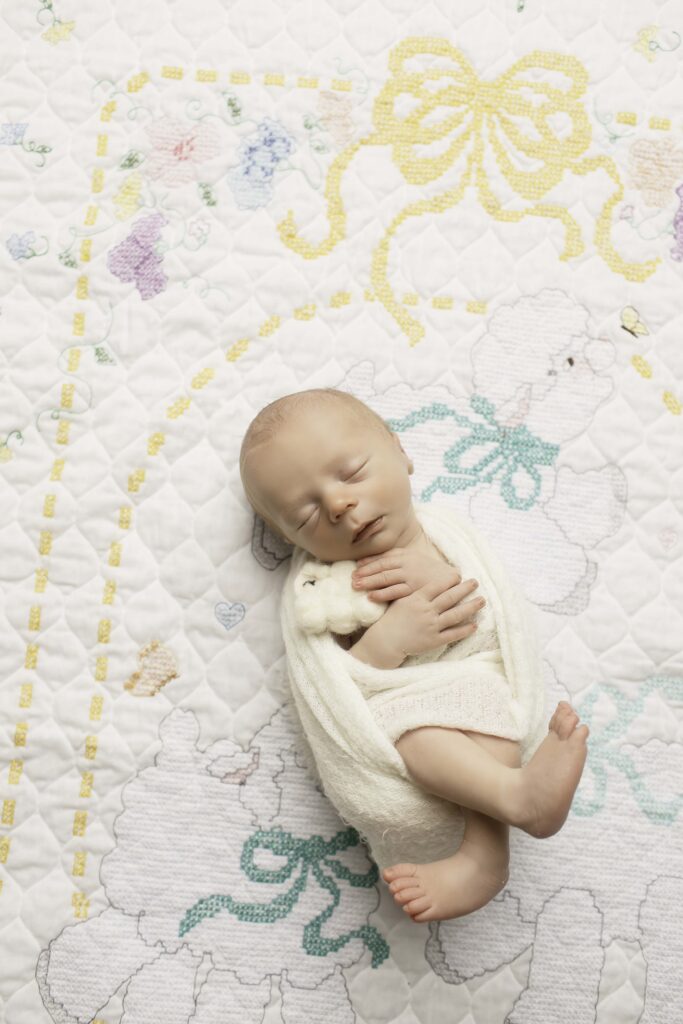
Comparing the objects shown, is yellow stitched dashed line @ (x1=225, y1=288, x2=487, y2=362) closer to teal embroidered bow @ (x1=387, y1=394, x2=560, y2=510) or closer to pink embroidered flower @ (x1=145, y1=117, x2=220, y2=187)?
teal embroidered bow @ (x1=387, y1=394, x2=560, y2=510)

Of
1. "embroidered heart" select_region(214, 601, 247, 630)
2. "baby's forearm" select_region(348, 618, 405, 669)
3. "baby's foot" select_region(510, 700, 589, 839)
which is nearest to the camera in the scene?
"baby's foot" select_region(510, 700, 589, 839)

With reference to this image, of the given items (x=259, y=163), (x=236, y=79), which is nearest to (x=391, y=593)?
(x=259, y=163)

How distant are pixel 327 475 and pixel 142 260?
1.35 feet

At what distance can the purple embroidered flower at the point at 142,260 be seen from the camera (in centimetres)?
126

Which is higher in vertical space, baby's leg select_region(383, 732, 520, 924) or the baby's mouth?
the baby's mouth

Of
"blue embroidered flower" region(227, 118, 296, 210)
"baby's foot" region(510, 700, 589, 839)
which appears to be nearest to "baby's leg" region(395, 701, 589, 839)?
"baby's foot" region(510, 700, 589, 839)

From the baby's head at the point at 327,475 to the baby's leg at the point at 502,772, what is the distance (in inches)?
9.0

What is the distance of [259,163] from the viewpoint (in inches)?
50.3

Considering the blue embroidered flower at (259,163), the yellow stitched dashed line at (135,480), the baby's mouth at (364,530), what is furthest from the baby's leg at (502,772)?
the blue embroidered flower at (259,163)

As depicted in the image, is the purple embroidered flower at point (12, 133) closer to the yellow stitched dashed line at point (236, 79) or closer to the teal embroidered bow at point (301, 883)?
the yellow stitched dashed line at point (236, 79)

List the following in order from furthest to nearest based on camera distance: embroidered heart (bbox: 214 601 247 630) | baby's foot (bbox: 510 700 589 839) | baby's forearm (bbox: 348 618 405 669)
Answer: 1. embroidered heart (bbox: 214 601 247 630)
2. baby's forearm (bbox: 348 618 405 669)
3. baby's foot (bbox: 510 700 589 839)

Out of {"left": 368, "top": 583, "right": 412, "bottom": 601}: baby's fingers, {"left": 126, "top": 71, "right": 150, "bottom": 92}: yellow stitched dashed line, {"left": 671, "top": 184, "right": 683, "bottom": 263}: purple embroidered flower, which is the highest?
{"left": 126, "top": 71, "right": 150, "bottom": 92}: yellow stitched dashed line

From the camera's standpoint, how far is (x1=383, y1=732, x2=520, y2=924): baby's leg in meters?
1.02

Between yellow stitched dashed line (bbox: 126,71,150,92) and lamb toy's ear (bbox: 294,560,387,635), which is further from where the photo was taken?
yellow stitched dashed line (bbox: 126,71,150,92)
